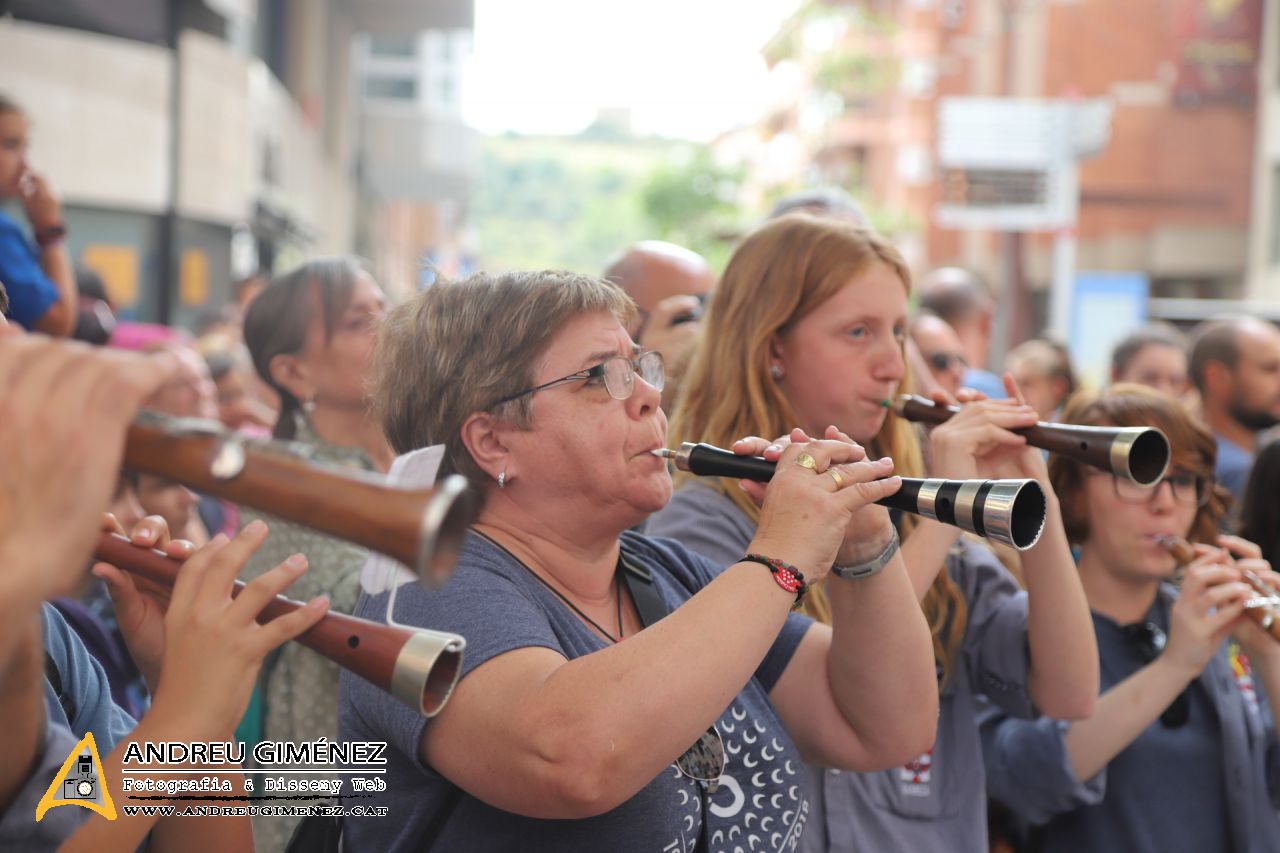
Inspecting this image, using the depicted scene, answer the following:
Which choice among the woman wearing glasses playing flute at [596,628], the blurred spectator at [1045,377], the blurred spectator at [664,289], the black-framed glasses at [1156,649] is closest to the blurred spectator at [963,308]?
the blurred spectator at [1045,377]

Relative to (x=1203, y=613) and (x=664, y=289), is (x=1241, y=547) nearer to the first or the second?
(x=1203, y=613)

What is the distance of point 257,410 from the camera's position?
6777 mm

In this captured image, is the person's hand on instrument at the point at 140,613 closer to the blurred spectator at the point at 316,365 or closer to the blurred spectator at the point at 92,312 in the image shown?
the blurred spectator at the point at 316,365

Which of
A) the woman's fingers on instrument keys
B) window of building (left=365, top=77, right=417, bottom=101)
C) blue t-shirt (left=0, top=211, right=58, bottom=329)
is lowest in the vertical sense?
the woman's fingers on instrument keys

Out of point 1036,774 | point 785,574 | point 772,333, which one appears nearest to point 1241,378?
point 1036,774

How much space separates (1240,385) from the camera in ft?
21.0

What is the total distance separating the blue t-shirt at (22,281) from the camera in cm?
475

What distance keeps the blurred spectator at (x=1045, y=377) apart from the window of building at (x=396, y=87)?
2947cm

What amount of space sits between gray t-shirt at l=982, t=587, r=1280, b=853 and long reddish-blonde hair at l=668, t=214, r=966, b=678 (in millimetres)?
446

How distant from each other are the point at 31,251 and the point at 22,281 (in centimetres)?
28

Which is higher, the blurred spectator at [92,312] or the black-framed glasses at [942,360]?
the blurred spectator at [92,312]

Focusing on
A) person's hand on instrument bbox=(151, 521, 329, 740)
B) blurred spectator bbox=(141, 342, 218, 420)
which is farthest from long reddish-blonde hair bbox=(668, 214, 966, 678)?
blurred spectator bbox=(141, 342, 218, 420)

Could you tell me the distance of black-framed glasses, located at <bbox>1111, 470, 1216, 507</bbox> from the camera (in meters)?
3.49

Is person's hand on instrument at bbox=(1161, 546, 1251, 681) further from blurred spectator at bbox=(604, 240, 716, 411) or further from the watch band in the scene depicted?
blurred spectator at bbox=(604, 240, 716, 411)
